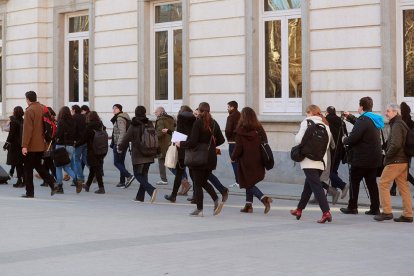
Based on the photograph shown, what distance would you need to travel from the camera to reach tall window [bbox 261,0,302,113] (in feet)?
67.0

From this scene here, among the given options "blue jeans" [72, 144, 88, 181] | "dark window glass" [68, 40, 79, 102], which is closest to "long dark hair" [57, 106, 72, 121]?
"blue jeans" [72, 144, 88, 181]

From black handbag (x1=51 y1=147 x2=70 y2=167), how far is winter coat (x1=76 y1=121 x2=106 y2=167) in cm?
64

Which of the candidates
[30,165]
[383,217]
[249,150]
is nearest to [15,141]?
[30,165]

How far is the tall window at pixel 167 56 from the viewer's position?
23.3 meters

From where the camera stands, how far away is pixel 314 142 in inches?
513

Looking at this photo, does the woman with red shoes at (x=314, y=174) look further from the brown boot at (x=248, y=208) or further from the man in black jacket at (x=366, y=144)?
the brown boot at (x=248, y=208)

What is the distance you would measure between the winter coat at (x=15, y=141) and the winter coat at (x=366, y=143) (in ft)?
25.3

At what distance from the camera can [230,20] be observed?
2120 cm

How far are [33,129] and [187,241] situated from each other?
21.1 ft

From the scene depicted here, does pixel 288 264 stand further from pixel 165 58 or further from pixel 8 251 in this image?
pixel 165 58

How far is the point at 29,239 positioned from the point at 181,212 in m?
3.83

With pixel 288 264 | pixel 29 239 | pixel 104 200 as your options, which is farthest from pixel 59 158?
pixel 288 264

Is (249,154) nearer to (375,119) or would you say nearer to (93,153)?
(375,119)

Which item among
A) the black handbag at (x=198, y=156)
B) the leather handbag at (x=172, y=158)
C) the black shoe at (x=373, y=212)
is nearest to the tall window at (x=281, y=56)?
the leather handbag at (x=172, y=158)
